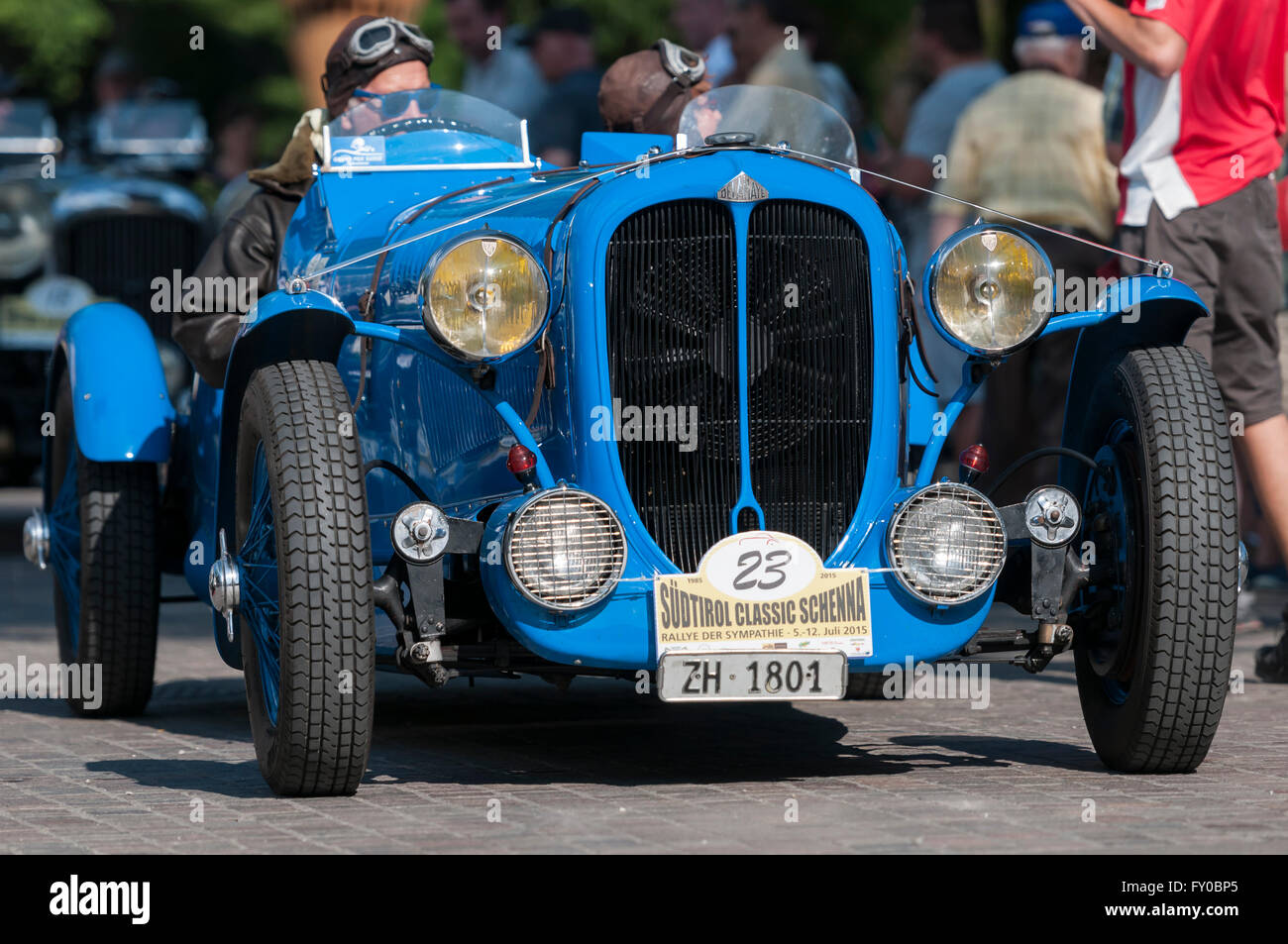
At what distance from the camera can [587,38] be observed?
1050cm

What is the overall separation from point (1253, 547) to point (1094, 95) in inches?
79.1

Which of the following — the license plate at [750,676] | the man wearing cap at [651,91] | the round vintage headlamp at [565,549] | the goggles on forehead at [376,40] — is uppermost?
the goggles on forehead at [376,40]

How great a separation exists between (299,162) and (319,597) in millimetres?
2391

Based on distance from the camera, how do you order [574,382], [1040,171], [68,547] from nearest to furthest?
[574,382] → [68,547] → [1040,171]

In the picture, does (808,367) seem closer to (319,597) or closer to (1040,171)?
(319,597)

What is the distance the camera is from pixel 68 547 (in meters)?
6.38

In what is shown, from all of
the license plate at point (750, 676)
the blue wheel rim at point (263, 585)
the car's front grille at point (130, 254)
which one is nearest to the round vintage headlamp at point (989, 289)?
the license plate at point (750, 676)

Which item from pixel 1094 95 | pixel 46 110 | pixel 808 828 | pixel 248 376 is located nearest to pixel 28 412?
pixel 46 110

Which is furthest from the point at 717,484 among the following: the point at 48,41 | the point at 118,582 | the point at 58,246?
the point at 48,41

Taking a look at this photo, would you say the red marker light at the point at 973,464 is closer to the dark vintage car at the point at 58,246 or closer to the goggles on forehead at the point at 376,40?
the goggles on forehead at the point at 376,40

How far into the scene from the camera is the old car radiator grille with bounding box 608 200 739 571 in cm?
469

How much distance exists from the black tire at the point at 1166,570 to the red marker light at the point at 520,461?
50.9 inches

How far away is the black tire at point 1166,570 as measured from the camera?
460cm
